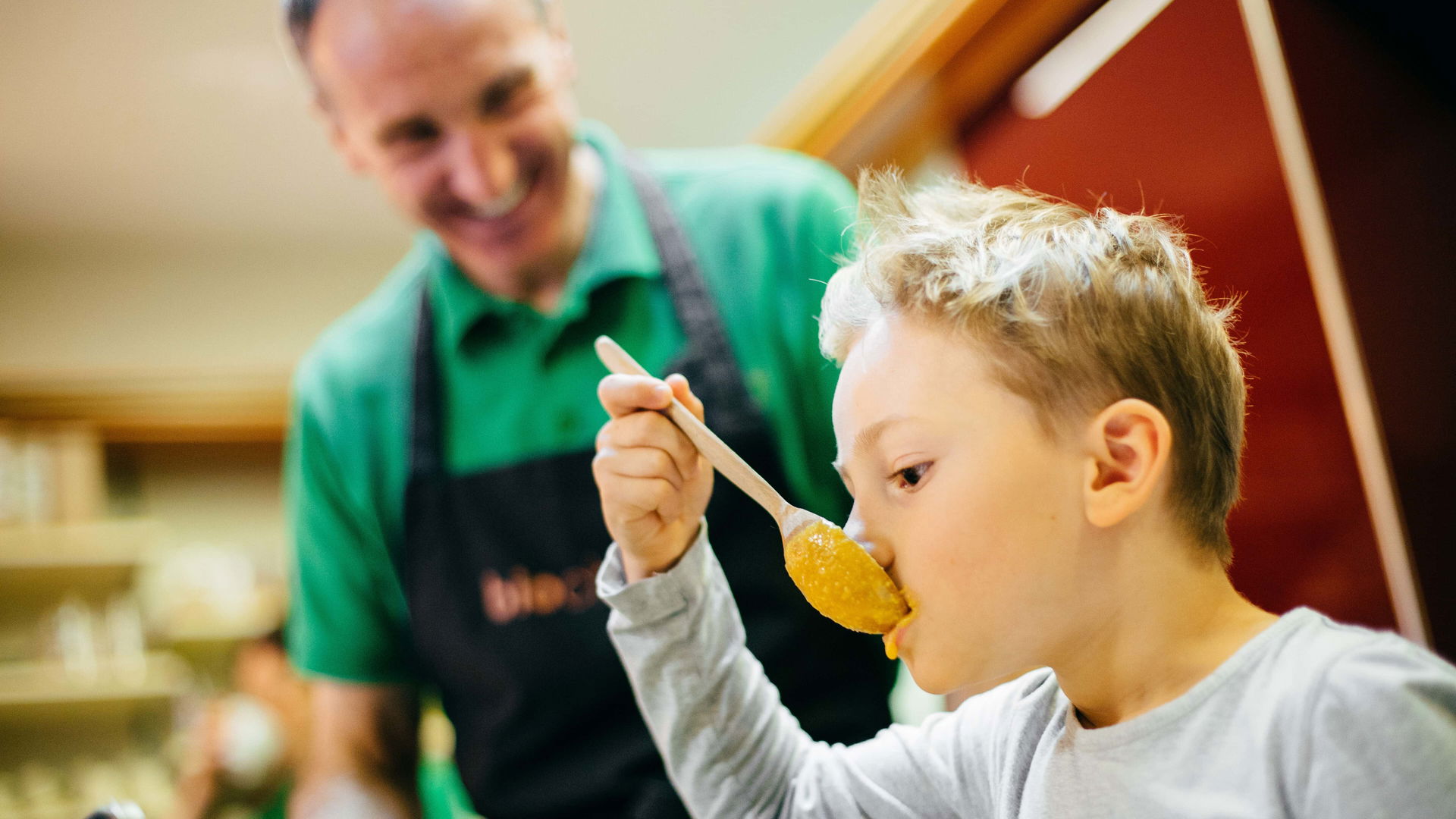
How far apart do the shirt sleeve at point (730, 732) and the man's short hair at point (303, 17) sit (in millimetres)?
559

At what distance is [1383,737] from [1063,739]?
0.52 feet

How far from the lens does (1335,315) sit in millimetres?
415

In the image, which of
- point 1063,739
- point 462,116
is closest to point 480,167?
point 462,116

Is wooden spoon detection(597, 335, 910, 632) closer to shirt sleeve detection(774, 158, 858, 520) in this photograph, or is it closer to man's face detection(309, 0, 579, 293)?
shirt sleeve detection(774, 158, 858, 520)

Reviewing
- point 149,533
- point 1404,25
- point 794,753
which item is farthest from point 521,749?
point 149,533

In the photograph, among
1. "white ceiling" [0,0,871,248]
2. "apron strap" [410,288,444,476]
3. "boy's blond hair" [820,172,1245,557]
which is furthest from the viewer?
"white ceiling" [0,0,871,248]

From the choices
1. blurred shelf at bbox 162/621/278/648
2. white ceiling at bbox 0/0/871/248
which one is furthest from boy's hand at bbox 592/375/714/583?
blurred shelf at bbox 162/621/278/648

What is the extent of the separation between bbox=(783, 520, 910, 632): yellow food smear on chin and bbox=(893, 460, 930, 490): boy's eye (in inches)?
1.4

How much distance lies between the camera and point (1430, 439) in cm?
39

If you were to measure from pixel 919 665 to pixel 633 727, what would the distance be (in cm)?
38

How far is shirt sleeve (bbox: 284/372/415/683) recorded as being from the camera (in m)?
0.95

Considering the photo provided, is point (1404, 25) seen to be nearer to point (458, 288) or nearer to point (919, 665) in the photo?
point (919, 665)

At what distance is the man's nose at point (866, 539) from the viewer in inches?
18.2

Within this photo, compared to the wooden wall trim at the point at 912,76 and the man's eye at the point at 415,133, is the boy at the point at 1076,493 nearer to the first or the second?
the wooden wall trim at the point at 912,76
